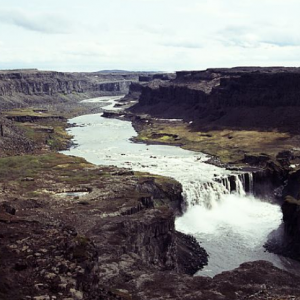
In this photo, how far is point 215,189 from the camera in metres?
96.1

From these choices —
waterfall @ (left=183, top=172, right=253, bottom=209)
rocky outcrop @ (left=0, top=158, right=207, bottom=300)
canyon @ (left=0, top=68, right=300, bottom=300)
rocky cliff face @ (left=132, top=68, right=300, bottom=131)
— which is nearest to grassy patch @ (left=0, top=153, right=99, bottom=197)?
canyon @ (left=0, top=68, right=300, bottom=300)

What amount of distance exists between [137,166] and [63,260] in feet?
268

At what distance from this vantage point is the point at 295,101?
556 ft

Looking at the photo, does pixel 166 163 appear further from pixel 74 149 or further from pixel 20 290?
pixel 20 290

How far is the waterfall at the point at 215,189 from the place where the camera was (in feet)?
302

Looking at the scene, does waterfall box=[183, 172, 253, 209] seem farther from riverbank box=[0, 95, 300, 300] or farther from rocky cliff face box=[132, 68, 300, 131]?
rocky cliff face box=[132, 68, 300, 131]

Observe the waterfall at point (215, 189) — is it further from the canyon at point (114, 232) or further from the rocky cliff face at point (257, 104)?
the rocky cliff face at point (257, 104)

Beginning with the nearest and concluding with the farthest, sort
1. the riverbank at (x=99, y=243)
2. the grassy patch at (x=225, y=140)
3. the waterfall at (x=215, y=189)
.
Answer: the riverbank at (x=99, y=243) < the waterfall at (x=215, y=189) < the grassy patch at (x=225, y=140)

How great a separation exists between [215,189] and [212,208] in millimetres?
5837

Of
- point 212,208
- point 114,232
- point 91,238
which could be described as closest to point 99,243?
point 91,238

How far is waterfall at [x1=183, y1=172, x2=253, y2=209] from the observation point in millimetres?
92062

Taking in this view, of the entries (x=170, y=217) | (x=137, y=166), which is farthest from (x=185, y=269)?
(x=137, y=166)

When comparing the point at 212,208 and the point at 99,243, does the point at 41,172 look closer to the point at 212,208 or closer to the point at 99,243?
the point at 212,208

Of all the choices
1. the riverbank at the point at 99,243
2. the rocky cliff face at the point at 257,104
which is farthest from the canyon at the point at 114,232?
the rocky cliff face at the point at 257,104
